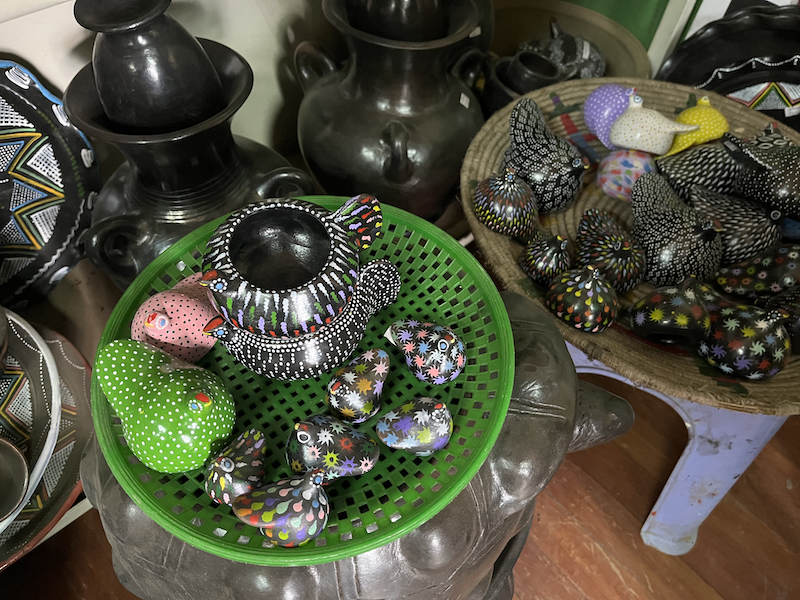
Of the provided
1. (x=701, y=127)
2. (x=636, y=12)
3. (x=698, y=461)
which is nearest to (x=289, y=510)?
(x=698, y=461)

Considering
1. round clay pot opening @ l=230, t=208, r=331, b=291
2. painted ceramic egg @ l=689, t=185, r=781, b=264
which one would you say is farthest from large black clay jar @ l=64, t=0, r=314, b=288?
painted ceramic egg @ l=689, t=185, r=781, b=264

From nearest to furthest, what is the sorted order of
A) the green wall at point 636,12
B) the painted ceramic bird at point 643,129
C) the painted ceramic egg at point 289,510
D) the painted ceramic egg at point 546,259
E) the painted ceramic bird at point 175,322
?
the painted ceramic egg at point 289,510 < the painted ceramic bird at point 175,322 < the painted ceramic egg at point 546,259 < the painted ceramic bird at point 643,129 < the green wall at point 636,12

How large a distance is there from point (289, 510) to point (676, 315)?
53 centimetres

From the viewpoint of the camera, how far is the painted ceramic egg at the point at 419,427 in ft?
1.69

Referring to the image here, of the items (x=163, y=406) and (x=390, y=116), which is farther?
(x=390, y=116)

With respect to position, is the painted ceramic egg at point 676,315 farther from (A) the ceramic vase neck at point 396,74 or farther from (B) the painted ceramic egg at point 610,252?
(A) the ceramic vase neck at point 396,74

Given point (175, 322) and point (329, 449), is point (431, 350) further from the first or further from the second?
point (175, 322)

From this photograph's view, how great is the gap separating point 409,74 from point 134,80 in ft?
1.30

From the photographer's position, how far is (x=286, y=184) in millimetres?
779

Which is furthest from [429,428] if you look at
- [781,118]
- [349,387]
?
[781,118]

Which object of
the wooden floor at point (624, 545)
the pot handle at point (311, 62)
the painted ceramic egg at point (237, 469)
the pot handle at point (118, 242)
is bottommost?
the wooden floor at point (624, 545)

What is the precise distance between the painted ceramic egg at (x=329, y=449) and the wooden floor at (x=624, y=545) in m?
0.61

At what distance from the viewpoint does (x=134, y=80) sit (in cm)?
64

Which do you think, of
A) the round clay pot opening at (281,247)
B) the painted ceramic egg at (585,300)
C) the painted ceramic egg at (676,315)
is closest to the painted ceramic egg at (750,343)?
the painted ceramic egg at (676,315)
